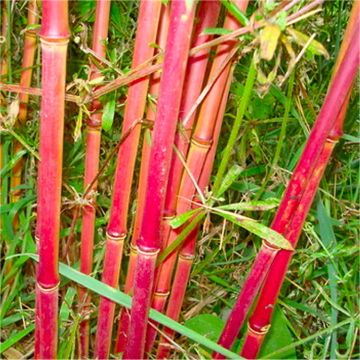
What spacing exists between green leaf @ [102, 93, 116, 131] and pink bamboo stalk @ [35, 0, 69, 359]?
3.1 inches

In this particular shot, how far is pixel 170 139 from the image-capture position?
0.64 metres

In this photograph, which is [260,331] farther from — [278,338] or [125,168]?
[125,168]

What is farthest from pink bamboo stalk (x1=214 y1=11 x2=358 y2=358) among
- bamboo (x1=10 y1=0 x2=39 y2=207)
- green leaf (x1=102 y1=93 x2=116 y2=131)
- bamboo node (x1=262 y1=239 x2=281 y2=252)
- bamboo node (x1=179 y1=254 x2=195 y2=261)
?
bamboo (x1=10 y1=0 x2=39 y2=207)

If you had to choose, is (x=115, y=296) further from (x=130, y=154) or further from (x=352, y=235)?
(x=352, y=235)

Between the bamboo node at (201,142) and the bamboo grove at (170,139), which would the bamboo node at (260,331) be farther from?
the bamboo node at (201,142)

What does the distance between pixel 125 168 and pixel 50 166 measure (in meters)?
0.11

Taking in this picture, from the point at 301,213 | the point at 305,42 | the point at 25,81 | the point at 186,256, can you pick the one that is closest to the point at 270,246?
the point at 301,213

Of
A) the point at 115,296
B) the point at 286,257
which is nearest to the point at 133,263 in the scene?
the point at 115,296

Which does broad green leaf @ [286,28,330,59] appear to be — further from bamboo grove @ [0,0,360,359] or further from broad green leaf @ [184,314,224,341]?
broad green leaf @ [184,314,224,341]

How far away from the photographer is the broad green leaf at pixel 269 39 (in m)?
0.53

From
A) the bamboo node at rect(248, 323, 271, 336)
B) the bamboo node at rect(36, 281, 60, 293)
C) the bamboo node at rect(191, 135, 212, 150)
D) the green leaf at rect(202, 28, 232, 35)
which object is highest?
the green leaf at rect(202, 28, 232, 35)

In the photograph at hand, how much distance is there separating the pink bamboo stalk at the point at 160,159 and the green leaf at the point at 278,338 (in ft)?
0.68

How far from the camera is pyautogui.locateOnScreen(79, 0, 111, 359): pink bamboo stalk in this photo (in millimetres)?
800

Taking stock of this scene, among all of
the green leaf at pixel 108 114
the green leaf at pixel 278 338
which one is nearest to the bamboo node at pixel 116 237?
the green leaf at pixel 108 114
